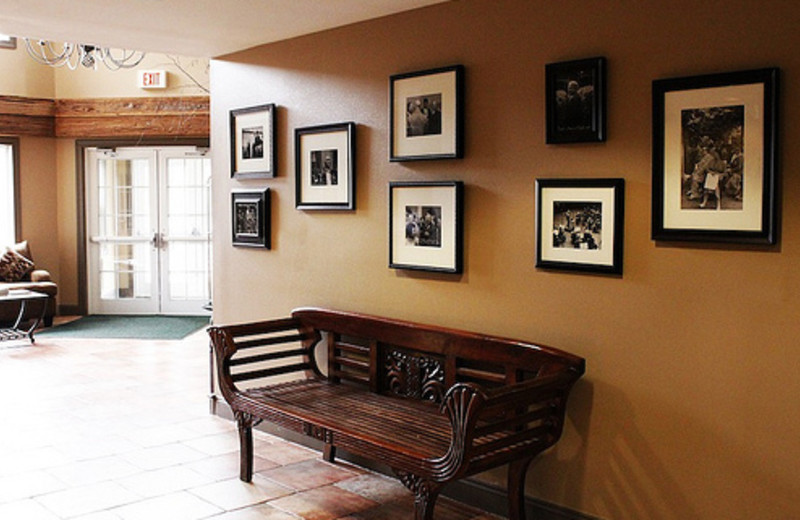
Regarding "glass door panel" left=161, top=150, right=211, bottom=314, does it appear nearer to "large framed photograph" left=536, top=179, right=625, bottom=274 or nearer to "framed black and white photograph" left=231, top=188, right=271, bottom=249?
"framed black and white photograph" left=231, top=188, right=271, bottom=249

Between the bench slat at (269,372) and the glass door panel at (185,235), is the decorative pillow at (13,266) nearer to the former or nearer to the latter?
the glass door panel at (185,235)

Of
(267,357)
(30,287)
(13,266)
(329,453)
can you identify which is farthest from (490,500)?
(13,266)

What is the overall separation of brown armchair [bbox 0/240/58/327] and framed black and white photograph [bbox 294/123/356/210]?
17.2 ft

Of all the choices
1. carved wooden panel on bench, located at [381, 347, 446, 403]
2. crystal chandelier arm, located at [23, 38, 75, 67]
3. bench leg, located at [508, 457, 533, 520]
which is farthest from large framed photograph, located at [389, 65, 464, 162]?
crystal chandelier arm, located at [23, 38, 75, 67]

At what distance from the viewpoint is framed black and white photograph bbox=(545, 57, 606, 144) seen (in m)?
3.25

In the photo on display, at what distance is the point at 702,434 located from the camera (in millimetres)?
3041

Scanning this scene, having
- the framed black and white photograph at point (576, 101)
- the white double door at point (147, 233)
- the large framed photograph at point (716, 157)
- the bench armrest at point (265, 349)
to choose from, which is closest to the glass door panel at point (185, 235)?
the white double door at point (147, 233)

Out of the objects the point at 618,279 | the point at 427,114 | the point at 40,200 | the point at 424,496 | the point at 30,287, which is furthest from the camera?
the point at 40,200

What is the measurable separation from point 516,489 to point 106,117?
25.6 feet

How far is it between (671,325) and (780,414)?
0.49 metres

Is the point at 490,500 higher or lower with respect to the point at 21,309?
lower

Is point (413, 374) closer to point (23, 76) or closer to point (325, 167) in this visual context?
point (325, 167)

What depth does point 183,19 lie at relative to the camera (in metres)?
4.32

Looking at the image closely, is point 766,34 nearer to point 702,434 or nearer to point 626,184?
point 626,184
